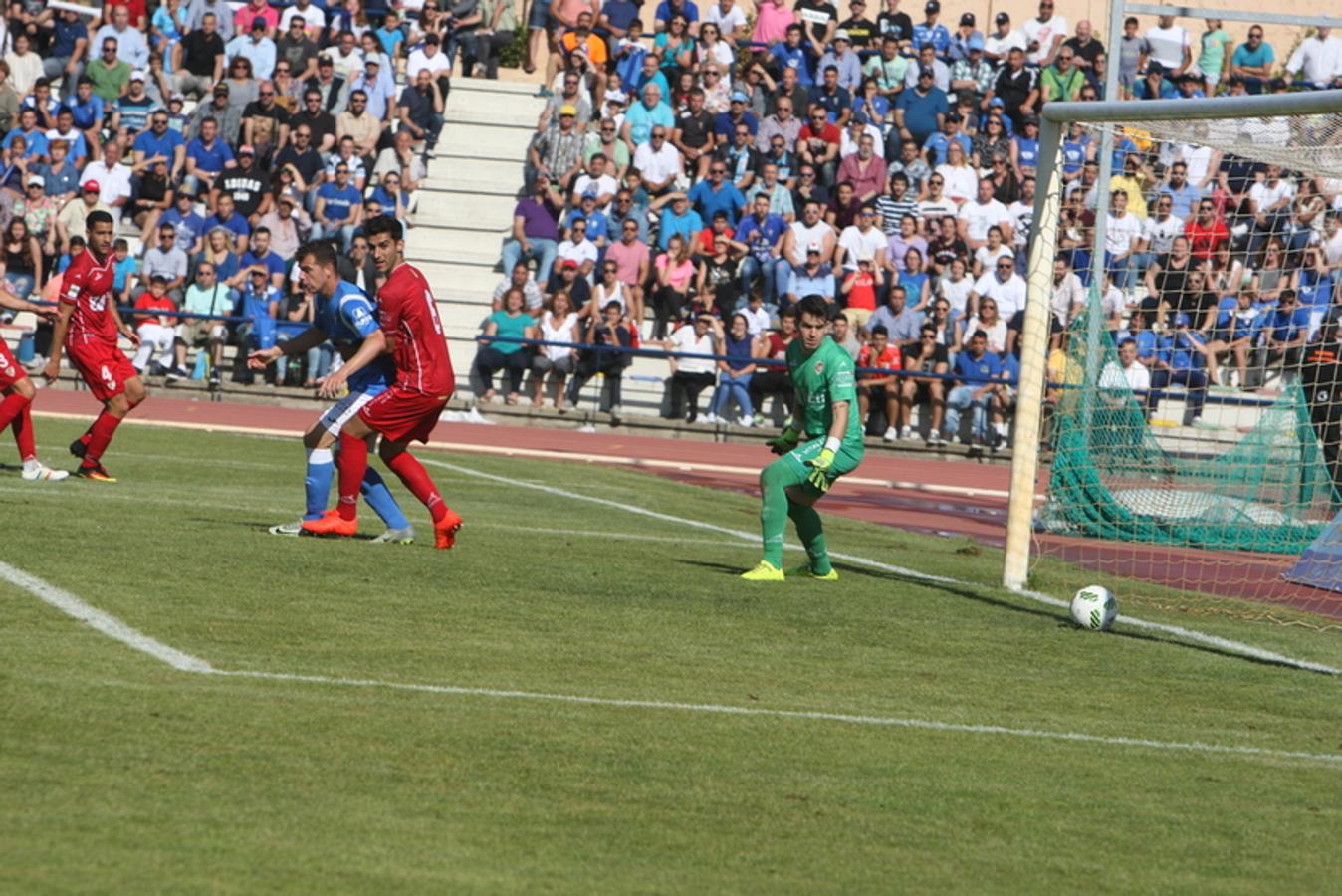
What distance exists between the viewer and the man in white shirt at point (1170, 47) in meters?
28.6

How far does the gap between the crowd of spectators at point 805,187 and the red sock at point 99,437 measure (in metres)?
11.2

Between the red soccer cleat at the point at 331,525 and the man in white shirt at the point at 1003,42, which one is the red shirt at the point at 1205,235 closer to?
the red soccer cleat at the point at 331,525

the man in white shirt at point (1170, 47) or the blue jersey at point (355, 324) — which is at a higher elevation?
the man in white shirt at point (1170, 47)

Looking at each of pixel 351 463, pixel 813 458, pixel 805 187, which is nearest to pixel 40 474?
pixel 351 463

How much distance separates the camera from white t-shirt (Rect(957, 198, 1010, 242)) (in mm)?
26688

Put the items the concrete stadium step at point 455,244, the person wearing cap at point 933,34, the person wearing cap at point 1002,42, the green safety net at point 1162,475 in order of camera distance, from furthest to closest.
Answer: the person wearing cap at point 1002,42 → the person wearing cap at point 933,34 → the concrete stadium step at point 455,244 → the green safety net at point 1162,475

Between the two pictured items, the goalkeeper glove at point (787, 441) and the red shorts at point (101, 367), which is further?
the red shorts at point (101, 367)

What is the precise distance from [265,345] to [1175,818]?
2035 cm

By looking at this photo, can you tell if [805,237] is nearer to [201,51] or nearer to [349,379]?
[201,51]

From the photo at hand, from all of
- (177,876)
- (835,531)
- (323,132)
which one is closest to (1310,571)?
(835,531)

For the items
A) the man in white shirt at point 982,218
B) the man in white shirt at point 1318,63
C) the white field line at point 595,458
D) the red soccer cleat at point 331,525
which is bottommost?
the white field line at point 595,458

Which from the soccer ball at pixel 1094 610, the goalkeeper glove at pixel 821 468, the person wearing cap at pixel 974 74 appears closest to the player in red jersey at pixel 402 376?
Result: the goalkeeper glove at pixel 821 468

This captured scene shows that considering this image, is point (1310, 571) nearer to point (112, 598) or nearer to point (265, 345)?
point (112, 598)

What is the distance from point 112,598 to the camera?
8.63 meters
